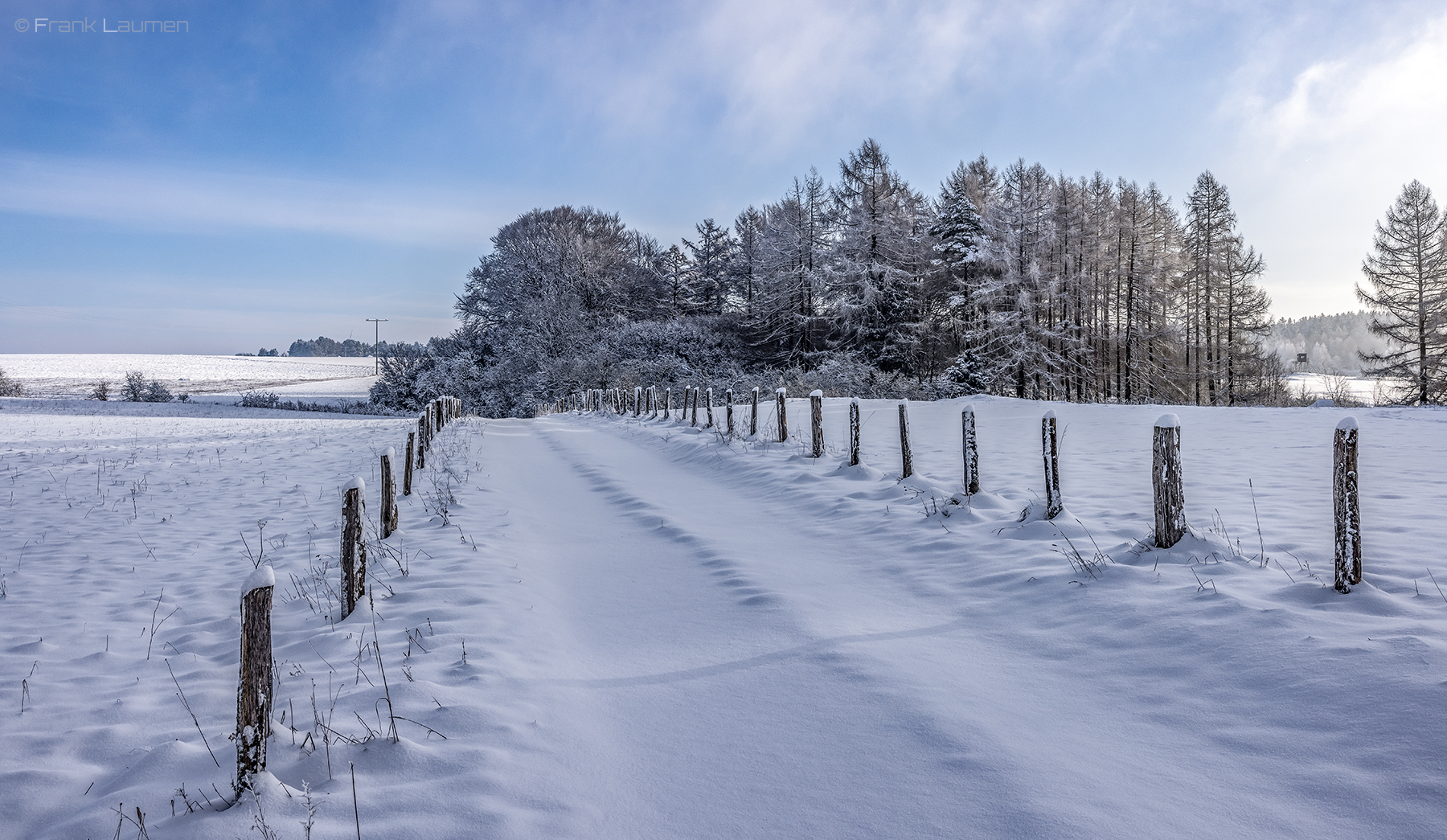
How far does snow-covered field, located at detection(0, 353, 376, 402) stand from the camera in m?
52.9

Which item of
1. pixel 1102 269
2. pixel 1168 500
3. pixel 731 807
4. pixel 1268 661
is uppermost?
pixel 1102 269

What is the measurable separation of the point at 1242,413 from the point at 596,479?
1350 centimetres

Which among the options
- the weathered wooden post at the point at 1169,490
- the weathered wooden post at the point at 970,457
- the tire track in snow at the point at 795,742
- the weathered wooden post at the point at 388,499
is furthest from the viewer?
the weathered wooden post at the point at 970,457

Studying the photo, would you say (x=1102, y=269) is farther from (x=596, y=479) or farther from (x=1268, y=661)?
(x=1268, y=661)

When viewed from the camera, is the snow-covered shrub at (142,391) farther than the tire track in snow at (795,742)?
Yes

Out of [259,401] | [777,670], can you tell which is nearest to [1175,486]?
[777,670]

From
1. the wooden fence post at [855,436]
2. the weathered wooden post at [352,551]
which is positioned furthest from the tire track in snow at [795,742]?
the wooden fence post at [855,436]

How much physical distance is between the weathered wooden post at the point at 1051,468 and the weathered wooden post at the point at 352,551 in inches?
226

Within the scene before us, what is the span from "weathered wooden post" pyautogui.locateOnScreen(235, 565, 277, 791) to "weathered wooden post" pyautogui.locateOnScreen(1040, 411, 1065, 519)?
19.1 feet

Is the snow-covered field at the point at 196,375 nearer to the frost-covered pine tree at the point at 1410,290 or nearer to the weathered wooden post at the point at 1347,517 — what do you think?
the weathered wooden post at the point at 1347,517

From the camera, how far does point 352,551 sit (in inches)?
199

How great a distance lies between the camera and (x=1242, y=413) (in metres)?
14.3

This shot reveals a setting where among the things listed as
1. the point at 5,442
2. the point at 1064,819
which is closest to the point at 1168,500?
the point at 1064,819

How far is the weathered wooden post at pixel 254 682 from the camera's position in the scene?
2730mm
